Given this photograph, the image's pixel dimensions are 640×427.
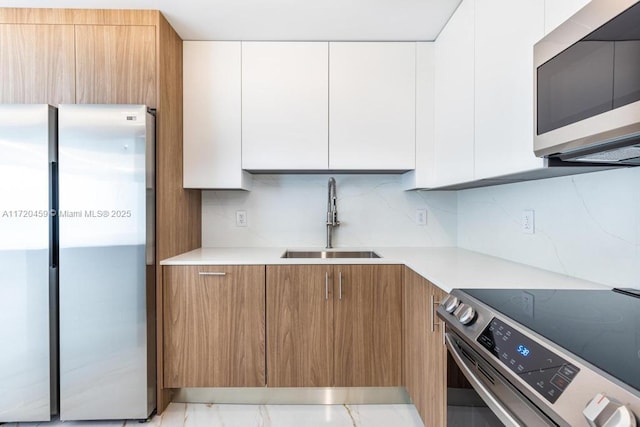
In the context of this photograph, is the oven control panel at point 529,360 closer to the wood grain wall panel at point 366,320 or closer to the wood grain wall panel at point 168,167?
the wood grain wall panel at point 366,320

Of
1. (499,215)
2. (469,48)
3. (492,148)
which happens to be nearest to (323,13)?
(469,48)

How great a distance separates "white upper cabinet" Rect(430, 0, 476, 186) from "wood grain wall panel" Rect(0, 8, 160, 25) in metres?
1.55

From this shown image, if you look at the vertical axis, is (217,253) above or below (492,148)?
below

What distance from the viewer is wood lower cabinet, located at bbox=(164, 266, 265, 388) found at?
1906 mm

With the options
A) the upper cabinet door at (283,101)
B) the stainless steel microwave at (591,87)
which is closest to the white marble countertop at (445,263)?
the stainless steel microwave at (591,87)

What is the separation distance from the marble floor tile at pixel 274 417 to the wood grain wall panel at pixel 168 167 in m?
0.14

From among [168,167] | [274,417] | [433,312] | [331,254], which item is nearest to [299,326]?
[274,417]

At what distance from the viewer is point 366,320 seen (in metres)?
1.93

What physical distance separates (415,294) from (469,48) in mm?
1161

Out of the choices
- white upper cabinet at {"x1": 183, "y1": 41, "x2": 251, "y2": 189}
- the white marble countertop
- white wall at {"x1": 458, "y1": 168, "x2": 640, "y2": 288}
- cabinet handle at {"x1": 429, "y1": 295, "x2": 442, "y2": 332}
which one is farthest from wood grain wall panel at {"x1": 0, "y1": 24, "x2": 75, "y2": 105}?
white wall at {"x1": 458, "y1": 168, "x2": 640, "y2": 288}

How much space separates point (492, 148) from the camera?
1.41 m

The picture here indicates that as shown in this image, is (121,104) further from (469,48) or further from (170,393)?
(469,48)

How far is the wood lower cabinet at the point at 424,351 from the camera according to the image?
1.32m

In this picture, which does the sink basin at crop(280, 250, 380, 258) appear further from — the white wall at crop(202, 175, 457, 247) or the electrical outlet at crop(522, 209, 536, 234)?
the electrical outlet at crop(522, 209, 536, 234)
